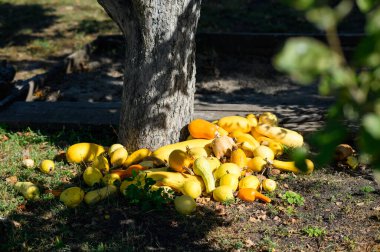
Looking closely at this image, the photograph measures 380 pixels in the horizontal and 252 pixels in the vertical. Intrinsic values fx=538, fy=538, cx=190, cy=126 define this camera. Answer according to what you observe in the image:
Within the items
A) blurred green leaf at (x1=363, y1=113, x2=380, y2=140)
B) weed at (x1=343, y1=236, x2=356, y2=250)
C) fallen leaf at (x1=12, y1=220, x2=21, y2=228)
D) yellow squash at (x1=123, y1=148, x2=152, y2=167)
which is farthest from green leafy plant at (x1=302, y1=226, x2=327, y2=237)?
blurred green leaf at (x1=363, y1=113, x2=380, y2=140)

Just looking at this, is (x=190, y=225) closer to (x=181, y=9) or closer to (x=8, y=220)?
(x=8, y=220)

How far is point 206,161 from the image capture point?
4.27 meters

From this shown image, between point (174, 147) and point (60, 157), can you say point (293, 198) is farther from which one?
point (60, 157)

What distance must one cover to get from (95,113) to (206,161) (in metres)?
2.06

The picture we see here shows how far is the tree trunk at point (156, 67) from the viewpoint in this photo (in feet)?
15.1

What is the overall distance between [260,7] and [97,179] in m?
8.70

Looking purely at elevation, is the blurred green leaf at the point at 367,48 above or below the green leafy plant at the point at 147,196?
above

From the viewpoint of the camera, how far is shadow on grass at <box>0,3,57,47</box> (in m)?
10.5

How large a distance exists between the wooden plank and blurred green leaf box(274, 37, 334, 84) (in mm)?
4348

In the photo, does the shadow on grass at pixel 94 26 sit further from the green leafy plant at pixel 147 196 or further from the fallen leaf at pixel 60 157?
the green leafy plant at pixel 147 196

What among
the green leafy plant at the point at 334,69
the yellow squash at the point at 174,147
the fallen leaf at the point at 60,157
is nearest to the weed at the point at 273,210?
the yellow squash at the point at 174,147

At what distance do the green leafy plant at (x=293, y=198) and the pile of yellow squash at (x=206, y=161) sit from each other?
0.15 m

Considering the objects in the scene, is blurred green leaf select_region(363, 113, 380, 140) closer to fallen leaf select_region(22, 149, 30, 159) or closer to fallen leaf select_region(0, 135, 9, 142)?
fallen leaf select_region(22, 149, 30, 159)

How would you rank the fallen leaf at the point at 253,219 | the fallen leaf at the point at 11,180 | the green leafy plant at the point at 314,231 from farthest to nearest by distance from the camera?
the fallen leaf at the point at 11,180 < the fallen leaf at the point at 253,219 < the green leafy plant at the point at 314,231
